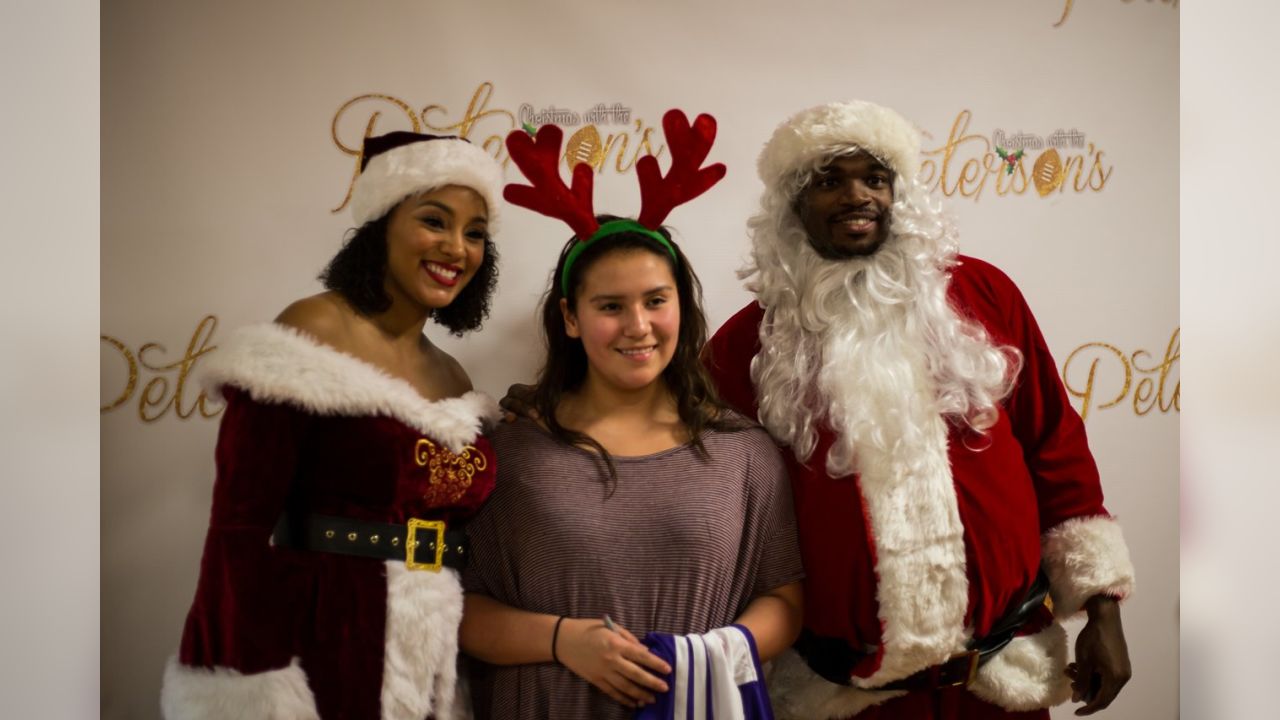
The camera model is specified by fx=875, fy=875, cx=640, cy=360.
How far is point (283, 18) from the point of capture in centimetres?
257

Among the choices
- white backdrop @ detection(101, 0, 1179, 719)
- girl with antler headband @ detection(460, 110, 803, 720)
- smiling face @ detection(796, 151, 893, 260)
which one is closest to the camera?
girl with antler headband @ detection(460, 110, 803, 720)

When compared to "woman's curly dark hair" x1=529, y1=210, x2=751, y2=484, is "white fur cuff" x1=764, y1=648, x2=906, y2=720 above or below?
below

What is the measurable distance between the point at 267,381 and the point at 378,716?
0.76m

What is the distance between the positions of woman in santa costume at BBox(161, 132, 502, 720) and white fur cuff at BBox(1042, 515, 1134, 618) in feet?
4.70

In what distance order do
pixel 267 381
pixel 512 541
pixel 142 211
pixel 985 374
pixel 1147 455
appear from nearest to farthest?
pixel 267 381
pixel 512 541
pixel 985 374
pixel 142 211
pixel 1147 455

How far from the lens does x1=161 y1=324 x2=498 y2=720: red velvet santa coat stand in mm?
1824

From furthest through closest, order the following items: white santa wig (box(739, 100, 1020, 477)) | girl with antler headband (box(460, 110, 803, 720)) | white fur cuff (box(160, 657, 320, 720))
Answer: white santa wig (box(739, 100, 1020, 477)), girl with antler headband (box(460, 110, 803, 720)), white fur cuff (box(160, 657, 320, 720))

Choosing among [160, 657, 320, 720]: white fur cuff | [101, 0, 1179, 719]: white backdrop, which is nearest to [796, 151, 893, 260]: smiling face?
[101, 0, 1179, 719]: white backdrop

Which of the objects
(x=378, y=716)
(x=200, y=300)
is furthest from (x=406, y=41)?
(x=378, y=716)

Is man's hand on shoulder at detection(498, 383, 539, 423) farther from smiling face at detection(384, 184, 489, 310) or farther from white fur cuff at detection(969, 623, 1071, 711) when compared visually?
white fur cuff at detection(969, 623, 1071, 711)

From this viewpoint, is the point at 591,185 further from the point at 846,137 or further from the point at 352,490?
the point at 352,490

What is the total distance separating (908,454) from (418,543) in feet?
3.80

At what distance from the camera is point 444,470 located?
197cm

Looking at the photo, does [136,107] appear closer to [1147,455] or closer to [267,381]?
[267,381]
